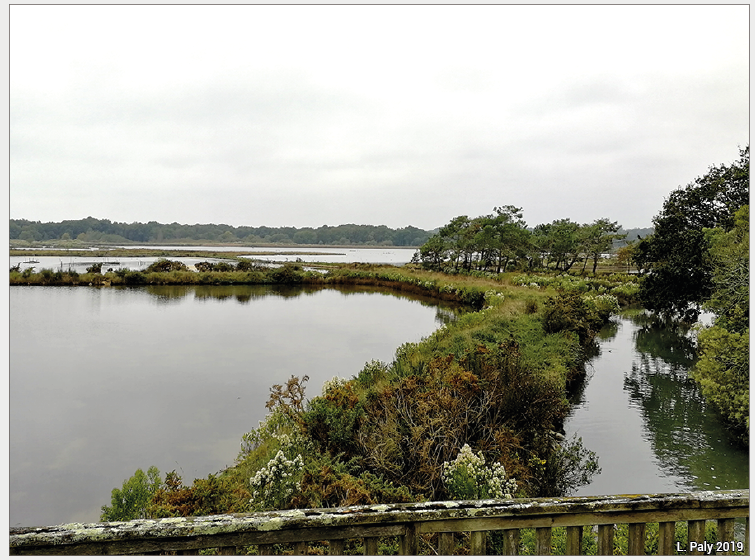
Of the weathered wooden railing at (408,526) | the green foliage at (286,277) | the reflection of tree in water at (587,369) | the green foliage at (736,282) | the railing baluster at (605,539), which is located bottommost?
the reflection of tree in water at (587,369)

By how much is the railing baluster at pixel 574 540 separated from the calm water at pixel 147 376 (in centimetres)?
554

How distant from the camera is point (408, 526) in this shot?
6.10 feet

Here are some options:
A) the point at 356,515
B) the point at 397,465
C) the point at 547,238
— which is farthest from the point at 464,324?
the point at 547,238

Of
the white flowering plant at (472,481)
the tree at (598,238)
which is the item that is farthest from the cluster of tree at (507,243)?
the white flowering plant at (472,481)

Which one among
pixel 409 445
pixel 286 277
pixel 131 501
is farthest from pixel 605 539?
pixel 286 277

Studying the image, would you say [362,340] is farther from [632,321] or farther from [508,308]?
[632,321]

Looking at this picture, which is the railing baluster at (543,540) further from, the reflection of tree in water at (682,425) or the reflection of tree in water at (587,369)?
the reflection of tree in water at (587,369)

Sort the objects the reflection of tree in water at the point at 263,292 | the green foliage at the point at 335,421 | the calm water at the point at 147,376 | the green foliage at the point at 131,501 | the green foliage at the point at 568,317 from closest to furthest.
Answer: the green foliage at the point at 131,501 → the green foliage at the point at 335,421 → the calm water at the point at 147,376 → the green foliage at the point at 568,317 → the reflection of tree in water at the point at 263,292

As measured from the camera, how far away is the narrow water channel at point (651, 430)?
6.16 metres

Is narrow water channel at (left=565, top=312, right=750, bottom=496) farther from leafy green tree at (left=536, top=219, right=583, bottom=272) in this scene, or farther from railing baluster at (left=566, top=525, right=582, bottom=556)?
leafy green tree at (left=536, top=219, right=583, bottom=272)

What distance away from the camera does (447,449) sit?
16.6 feet

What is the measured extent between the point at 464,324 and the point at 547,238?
31.3 meters

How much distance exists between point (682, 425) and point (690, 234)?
362 inches

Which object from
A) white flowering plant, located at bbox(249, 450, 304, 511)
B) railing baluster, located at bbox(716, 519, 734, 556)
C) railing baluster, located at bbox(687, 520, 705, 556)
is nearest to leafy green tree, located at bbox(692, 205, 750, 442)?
railing baluster, located at bbox(716, 519, 734, 556)
